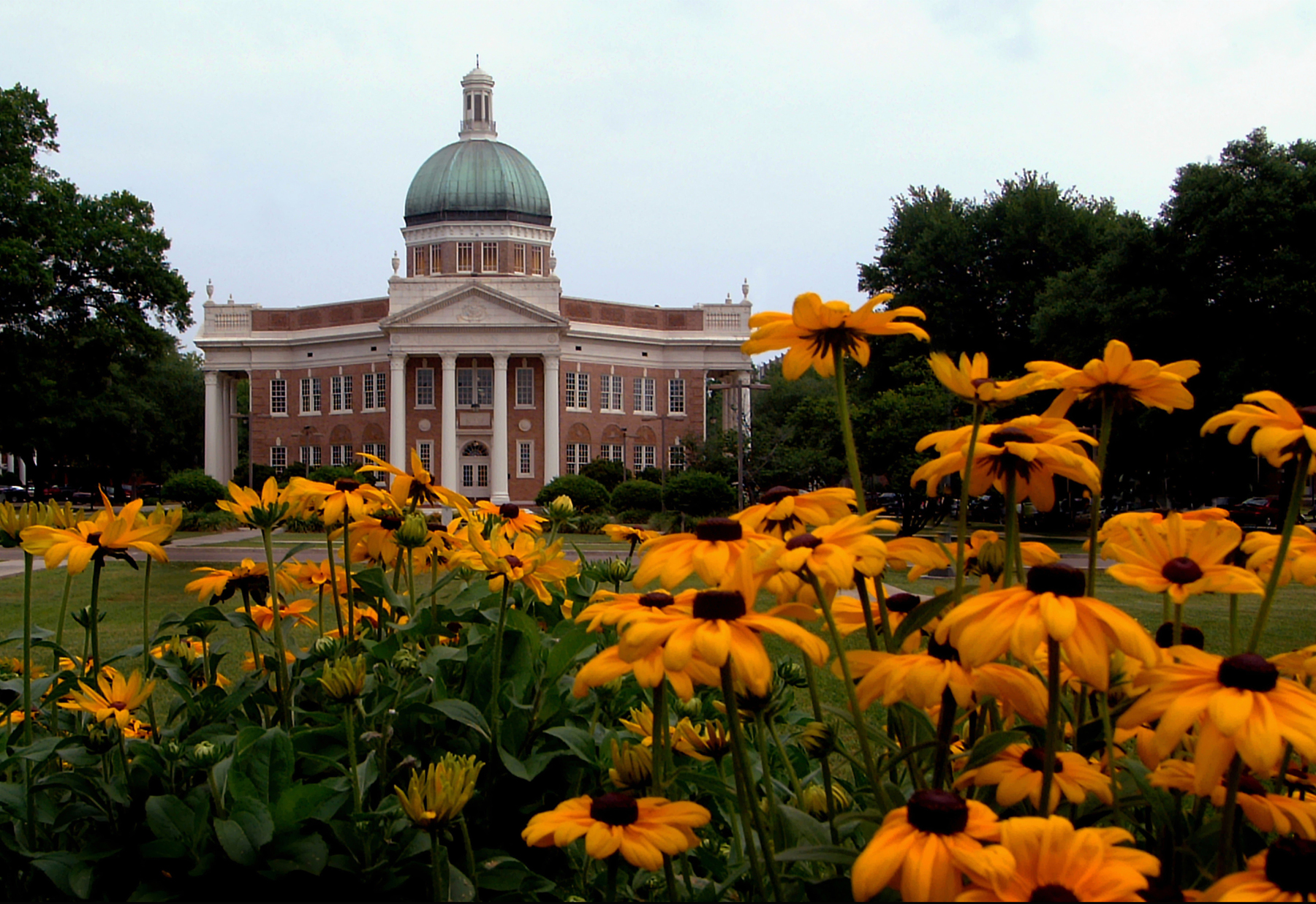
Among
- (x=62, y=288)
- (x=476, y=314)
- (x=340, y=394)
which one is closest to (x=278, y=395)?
(x=340, y=394)

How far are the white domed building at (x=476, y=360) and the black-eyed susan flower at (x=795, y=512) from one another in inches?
2040

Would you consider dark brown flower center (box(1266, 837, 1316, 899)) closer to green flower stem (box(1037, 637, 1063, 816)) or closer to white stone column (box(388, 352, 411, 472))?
green flower stem (box(1037, 637, 1063, 816))

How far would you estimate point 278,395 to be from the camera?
60.8m

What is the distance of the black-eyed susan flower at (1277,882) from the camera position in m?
1.26

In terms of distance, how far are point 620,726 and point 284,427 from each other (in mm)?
60583

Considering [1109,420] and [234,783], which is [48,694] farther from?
[1109,420]

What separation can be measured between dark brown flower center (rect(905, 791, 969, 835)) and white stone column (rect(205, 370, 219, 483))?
207ft

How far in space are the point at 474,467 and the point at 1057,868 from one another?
187ft

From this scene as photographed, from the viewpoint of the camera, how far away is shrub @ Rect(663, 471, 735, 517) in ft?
116

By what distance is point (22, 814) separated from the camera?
271 centimetres

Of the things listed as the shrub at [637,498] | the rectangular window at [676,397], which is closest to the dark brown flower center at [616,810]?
the shrub at [637,498]

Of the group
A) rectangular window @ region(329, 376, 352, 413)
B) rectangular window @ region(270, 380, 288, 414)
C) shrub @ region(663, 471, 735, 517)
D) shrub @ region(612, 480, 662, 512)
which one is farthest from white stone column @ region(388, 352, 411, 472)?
shrub @ region(663, 471, 735, 517)

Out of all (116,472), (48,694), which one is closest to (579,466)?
(116,472)

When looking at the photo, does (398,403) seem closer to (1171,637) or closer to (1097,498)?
(1171,637)
